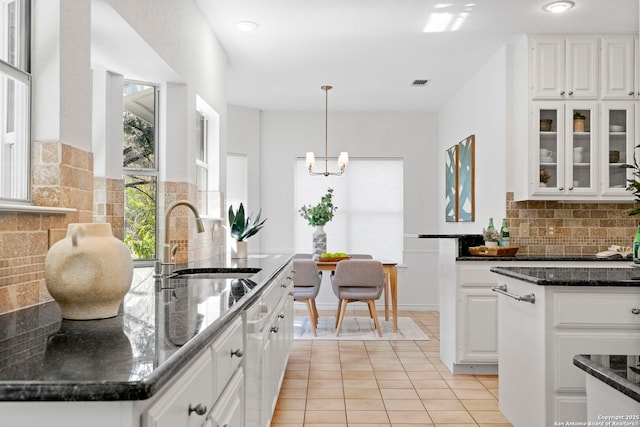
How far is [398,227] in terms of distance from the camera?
7.22 m

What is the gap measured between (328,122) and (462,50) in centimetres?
279

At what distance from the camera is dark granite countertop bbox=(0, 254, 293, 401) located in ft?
2.71

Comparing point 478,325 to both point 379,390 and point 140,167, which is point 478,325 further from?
point 140,167

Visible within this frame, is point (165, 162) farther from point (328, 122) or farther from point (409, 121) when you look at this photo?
point (409, 121)

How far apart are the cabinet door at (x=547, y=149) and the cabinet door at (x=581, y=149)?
45 mm

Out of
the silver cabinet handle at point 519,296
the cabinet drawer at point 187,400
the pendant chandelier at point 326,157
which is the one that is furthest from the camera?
the pendant chandelier at point 326,157

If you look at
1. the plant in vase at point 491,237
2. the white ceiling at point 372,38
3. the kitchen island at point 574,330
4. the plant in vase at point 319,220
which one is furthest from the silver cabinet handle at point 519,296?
the plant in vase at point 319,220

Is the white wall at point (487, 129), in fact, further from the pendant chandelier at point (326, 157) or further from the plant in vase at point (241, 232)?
the plant in vase at point (241, 232)

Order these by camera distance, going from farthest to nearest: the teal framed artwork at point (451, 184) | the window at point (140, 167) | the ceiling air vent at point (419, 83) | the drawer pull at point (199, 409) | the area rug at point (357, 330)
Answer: the teal framed artwork at point (451, 184), the ceiling air vent at point (419, 83), the area rug at point (357, 330), the window at point (140, 167), the drawer pull at point (199, 409)

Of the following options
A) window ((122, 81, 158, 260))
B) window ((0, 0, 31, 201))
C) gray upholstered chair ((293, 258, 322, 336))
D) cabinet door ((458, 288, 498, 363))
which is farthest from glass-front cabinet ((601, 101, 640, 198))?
window ((0, 0, 31, 201))

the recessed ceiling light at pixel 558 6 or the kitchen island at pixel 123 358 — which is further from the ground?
the recessed ceiling light at pixel 558 6

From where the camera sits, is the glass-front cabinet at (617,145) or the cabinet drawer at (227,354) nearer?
the cabinet drawer at (227,354)

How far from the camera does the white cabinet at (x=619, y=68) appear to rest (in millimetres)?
4234

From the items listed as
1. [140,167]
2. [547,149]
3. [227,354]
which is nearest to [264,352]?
[227,354]
